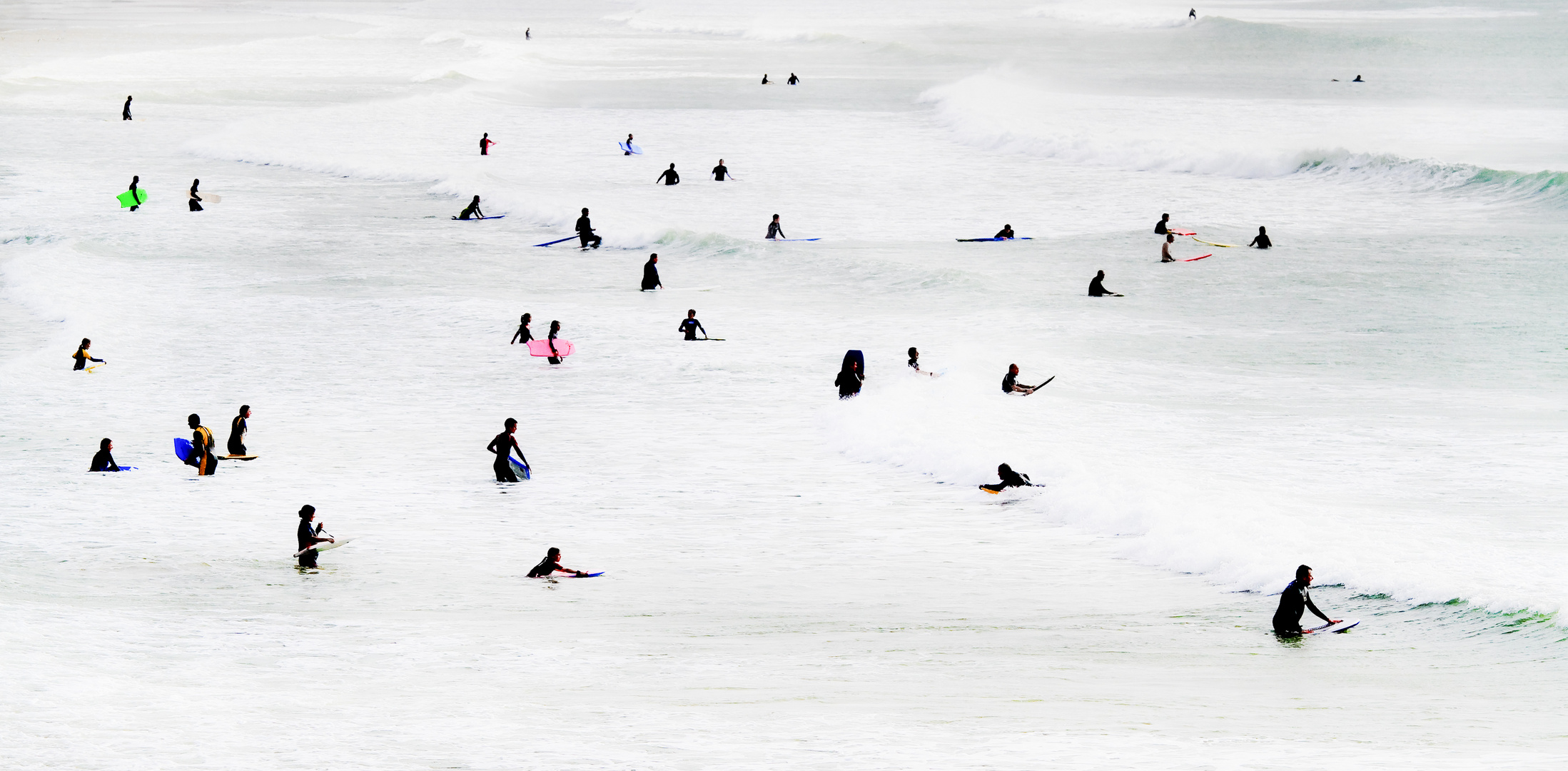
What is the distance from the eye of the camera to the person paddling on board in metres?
31.5

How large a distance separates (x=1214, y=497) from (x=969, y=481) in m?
3.13

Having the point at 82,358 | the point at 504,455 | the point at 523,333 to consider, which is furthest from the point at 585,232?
the point at 504,455

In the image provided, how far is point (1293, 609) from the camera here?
13.7 m

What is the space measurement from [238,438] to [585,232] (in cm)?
1808

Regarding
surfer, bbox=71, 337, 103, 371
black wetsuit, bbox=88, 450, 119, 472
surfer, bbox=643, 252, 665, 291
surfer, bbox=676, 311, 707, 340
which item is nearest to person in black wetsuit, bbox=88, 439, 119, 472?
black wetsuit, bbox=88, 450, 119, 472

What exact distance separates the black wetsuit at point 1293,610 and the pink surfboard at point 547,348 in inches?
608

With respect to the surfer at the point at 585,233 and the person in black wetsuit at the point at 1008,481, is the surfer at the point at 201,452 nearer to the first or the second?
the person in black wetsuit at the point at 1008,481

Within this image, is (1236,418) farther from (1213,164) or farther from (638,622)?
(1213,164)

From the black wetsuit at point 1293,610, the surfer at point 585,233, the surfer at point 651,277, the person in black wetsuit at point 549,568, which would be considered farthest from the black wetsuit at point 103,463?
the surfer at point 585,233

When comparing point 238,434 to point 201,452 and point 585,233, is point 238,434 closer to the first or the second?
point 201,452

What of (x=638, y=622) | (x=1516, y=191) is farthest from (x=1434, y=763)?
(x=1516, y=191)

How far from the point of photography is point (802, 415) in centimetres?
2305

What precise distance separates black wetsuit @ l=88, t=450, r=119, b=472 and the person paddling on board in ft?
62.6

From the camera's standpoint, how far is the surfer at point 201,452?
19.7 m
